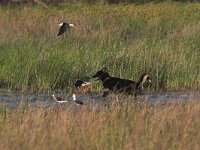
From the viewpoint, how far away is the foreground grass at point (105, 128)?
25.4 ft

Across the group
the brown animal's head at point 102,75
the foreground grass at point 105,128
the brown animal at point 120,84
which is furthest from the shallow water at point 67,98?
the foreground grass at point 105,128

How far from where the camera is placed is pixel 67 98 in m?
12.2

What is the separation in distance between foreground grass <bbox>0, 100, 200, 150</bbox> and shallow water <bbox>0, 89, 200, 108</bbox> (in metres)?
1.45

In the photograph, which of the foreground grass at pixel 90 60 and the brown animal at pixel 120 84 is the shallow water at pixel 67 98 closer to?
the brown animal at pixel 120 84

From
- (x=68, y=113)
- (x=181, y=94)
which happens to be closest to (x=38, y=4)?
(x=181, y=94)

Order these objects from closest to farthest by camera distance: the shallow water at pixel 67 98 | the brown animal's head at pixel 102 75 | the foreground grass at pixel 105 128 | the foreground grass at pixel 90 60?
Result: the foreground grass at pixel 105 128
the shallow water at pixel 67 98
the brown animal's head at pixel 102 75
the foreground grass at pixel 90 60

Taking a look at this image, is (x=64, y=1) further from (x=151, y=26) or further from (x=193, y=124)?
(x=193, y=124)

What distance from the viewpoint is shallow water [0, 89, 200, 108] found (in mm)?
11469

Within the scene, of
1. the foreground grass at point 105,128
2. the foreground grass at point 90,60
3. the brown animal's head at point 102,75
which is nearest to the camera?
the foreground grass at point 105,128

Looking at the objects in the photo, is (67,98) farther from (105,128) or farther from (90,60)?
(105,128)

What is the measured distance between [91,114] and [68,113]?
1.33ft

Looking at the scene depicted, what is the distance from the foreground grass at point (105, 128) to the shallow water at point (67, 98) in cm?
145

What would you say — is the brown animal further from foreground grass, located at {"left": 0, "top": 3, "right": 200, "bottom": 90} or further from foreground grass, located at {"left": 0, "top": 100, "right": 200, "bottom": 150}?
foreground grass, located at {"left": 0, "top": 100, "right": 200, "bottom": 150}

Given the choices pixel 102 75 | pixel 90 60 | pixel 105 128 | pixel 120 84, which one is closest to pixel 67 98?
pixel 102 75
